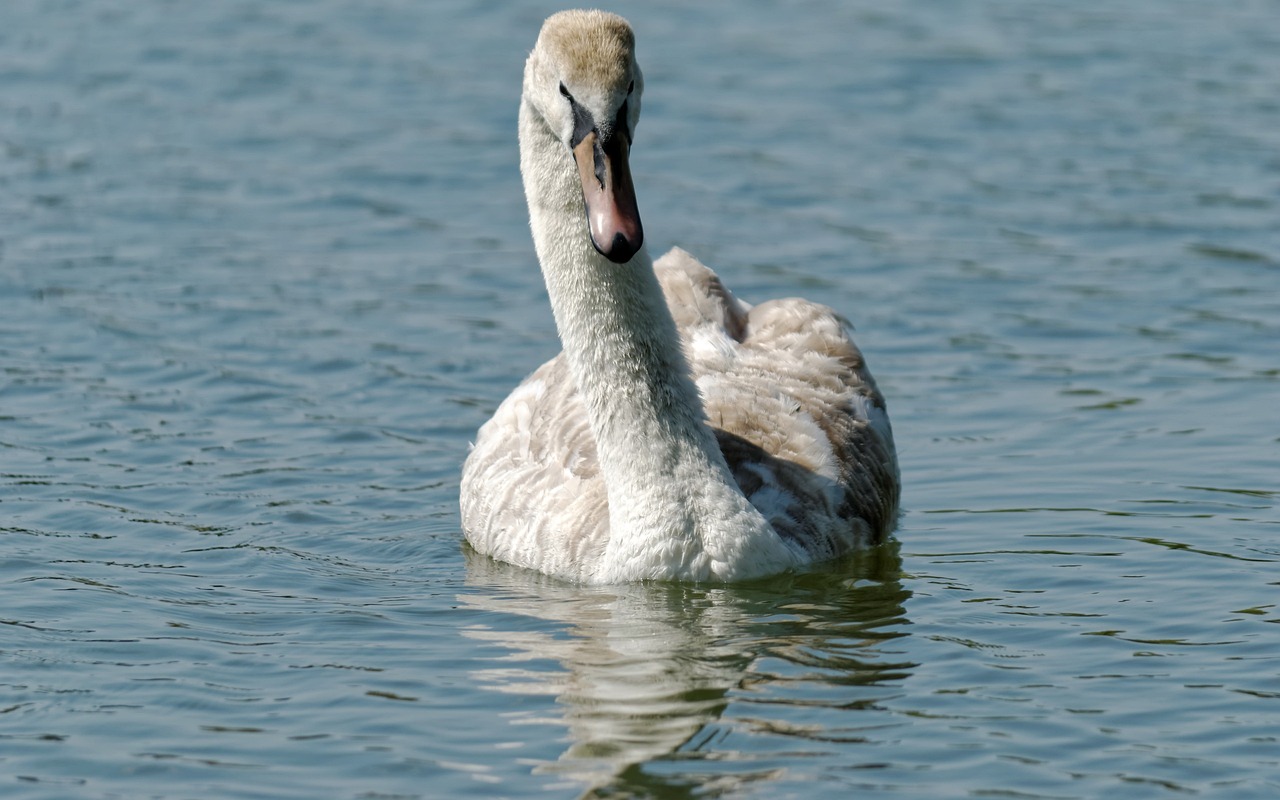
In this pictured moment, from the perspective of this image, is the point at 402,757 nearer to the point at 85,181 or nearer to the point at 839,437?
the point at 839,437

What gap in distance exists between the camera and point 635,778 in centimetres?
897

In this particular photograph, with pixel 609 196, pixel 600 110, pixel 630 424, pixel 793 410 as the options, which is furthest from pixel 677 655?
pixel 600 110

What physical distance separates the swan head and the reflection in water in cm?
204

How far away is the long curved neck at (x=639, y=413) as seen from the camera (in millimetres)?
11328

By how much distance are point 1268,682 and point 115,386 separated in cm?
881

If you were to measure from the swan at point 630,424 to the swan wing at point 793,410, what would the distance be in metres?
0.01

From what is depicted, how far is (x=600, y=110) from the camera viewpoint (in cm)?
1025

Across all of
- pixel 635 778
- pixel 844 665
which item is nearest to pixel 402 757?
pixel 635 778

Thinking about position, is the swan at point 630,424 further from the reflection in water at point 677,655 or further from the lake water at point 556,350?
the lake water at point 556,350

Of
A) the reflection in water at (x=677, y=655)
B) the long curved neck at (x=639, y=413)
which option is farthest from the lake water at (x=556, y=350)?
the long curved neck at (x=639, y=413)

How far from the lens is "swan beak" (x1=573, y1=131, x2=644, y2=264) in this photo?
9953 mm

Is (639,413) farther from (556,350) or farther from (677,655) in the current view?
(556,350)

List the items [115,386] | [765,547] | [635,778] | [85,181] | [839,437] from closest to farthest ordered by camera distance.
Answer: [635,778], [765,547], [839,437], [115,386], [85,181]

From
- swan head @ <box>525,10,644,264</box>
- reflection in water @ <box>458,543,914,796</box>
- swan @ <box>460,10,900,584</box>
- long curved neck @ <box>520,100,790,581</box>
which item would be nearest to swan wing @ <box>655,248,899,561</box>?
swan @ <box>460,10,900,584</box>
